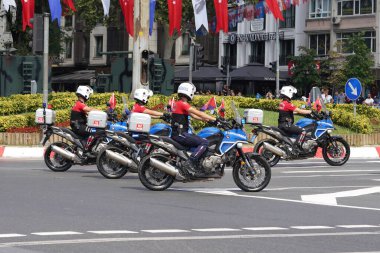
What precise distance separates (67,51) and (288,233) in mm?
78486

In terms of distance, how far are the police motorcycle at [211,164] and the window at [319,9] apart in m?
54.6

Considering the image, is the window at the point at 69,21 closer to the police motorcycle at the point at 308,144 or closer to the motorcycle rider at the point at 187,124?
the police motorcycle at the point at 308,144

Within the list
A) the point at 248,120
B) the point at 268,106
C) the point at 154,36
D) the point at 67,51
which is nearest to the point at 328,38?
the point at 154,36

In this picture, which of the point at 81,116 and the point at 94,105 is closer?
the point at 81,116

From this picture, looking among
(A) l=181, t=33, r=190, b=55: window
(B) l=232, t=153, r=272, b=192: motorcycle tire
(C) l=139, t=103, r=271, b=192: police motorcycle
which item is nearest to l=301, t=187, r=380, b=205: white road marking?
(B) l=232, t=153, r=272, b=192: motorcycle tire

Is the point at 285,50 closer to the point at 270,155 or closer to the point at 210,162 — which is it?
the point at 270,155

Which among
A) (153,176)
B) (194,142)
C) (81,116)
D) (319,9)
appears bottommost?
(153,176)

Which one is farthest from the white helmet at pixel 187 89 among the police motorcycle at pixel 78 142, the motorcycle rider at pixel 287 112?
the motorcycle rider at pixel 287 112

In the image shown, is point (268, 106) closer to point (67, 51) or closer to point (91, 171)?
point (91, 171)

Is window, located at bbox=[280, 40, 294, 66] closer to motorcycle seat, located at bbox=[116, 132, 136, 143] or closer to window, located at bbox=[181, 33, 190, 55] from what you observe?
window, located at bbox=[181, 33, 190, 55]

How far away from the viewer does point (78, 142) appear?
20000 mm

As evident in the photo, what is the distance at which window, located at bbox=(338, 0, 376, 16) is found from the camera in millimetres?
65875

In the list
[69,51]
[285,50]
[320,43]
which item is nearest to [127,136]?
[320,43]

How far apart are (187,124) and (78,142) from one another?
3767 mm
